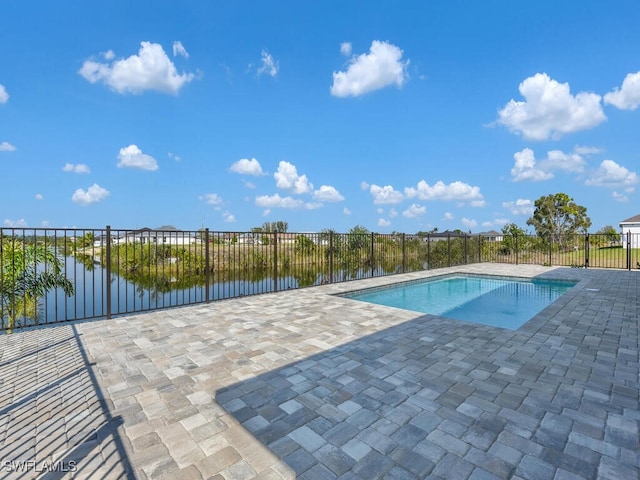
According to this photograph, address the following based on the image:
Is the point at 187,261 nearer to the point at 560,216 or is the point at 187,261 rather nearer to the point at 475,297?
the point at 475,297

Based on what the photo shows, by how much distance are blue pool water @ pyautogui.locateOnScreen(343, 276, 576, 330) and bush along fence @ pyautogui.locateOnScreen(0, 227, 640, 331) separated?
128cm

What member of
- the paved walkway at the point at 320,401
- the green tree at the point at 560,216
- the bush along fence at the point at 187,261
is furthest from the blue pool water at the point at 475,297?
the green tree at the point at 560,216

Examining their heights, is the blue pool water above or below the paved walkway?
below

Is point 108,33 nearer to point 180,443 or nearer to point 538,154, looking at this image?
point 180,443

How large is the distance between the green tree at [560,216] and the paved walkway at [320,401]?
21.4m

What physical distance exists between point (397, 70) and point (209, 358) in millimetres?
10593

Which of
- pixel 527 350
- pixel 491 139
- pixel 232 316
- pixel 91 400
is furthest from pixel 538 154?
pixel 91 400

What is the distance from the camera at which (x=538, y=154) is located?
14719 mm

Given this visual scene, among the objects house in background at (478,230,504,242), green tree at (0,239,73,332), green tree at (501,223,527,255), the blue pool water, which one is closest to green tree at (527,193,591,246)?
green tree at (501,223,527,255)

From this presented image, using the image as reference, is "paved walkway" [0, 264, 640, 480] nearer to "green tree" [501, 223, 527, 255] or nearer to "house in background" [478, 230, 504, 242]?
"green tree" [501, 223, 527, 255]

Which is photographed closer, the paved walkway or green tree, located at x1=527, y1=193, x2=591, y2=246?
the paved walkway

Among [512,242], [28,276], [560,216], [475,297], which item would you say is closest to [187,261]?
[28,276]

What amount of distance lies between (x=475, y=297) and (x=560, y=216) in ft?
62.9

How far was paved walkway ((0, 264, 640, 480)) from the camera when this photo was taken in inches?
63.7
